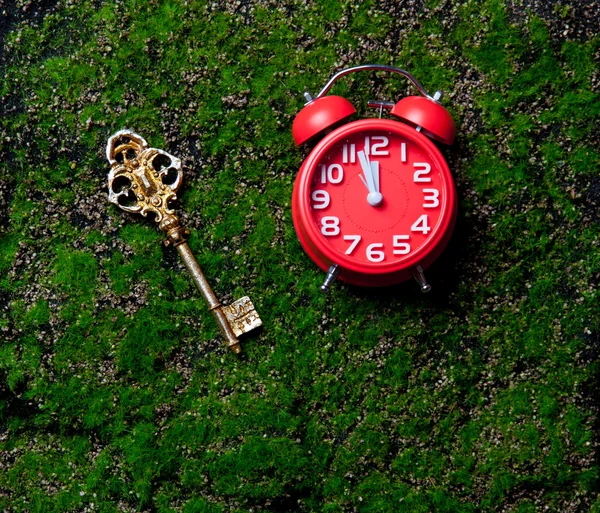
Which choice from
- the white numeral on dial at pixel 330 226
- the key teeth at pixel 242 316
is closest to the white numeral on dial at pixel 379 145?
the white numeral on dial at pixel 330 226

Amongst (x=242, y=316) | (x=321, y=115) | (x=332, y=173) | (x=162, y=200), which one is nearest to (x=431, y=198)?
(x=332, y=173)

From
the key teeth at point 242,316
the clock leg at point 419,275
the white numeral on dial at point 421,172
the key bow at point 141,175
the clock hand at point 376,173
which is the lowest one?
the clock leg at point 419,275

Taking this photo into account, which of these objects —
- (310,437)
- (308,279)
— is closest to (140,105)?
(308,279)

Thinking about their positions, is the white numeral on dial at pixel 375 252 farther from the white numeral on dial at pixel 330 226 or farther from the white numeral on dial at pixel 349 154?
the white numeral on dial at pixel 349 154

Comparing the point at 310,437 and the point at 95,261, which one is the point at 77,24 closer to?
the point at 95,261

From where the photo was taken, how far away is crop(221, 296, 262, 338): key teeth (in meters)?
2.24

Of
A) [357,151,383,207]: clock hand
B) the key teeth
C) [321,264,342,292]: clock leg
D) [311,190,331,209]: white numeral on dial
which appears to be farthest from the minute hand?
the key teeth

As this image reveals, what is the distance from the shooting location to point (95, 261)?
230 cm

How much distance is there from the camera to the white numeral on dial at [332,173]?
6.90 feet

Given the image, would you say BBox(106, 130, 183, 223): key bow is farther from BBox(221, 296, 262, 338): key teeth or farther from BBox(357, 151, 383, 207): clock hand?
BBox(357, 151, 383, 207): clock hand

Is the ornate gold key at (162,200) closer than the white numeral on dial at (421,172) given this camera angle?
No

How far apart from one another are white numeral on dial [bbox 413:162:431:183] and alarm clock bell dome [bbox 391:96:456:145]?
0.09 m

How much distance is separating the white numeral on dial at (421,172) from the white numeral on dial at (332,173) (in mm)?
221

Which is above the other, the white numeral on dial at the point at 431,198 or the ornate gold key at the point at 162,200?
the ornate gold key at the point at 162,200
